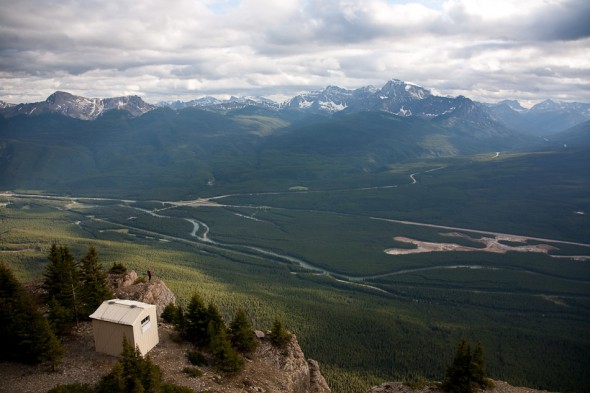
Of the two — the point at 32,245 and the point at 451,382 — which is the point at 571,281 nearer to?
the point at 451,382

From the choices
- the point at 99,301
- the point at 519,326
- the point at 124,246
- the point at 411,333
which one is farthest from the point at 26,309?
the point at 124,246

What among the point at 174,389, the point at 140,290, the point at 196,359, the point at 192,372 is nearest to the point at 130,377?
the point at 174,389

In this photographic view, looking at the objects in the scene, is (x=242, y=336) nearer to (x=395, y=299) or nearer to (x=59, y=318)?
(x=59, y=318)

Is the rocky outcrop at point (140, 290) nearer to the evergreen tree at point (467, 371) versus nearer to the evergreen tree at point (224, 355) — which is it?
the evergreen tree at point (224, 355)

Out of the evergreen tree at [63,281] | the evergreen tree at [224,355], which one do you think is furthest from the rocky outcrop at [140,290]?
the evergreen tree at [224,355]

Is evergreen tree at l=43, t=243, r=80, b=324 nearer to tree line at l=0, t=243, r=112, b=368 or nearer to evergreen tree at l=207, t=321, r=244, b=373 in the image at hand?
tree line at l=0, t=243, r=112, b=368

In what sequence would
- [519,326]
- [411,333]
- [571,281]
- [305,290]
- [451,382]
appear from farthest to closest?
1. [571,281]
2. [305,290]
3. [519,326]
4. [411,333]
5. [451,382]
